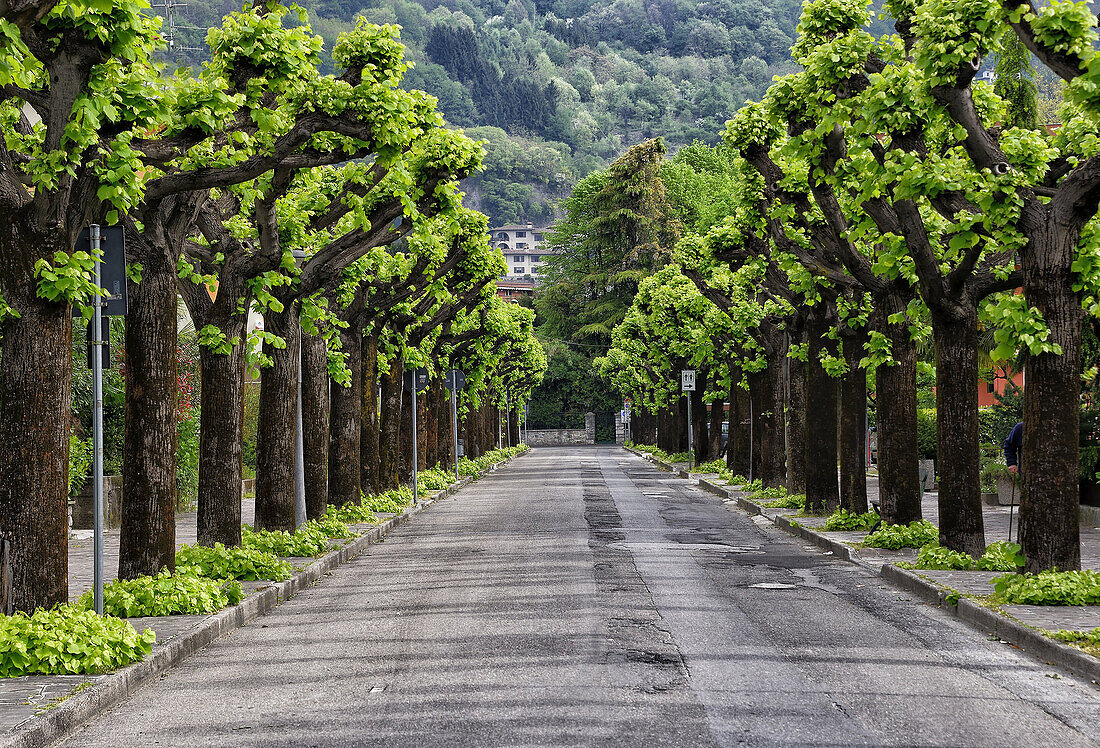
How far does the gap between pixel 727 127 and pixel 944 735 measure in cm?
1472

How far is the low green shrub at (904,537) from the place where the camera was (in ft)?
58.2

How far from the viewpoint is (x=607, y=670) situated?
9.12 m

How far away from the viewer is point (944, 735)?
7129mm

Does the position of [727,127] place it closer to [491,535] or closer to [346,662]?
[491,535]

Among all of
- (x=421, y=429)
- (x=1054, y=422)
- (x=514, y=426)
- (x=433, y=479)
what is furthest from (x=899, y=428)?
(x=514, y=426)

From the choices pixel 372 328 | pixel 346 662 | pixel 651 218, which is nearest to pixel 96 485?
pixel 346 662

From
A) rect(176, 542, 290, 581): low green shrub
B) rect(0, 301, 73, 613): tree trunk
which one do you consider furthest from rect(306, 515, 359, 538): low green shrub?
rect(0, 301, 73, 613): tree trunk

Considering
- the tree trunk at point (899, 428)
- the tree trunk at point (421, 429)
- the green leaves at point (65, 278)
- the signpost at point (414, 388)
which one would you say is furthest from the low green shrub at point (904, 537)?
the tree trunk at point (421, 429)

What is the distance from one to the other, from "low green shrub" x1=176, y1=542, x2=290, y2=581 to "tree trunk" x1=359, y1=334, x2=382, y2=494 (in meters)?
11.9

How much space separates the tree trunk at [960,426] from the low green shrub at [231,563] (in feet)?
27.1

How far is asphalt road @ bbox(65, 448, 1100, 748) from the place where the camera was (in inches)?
290

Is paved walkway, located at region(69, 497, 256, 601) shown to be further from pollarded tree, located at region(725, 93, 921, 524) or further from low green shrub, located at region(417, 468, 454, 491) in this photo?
pollarded tree, located at region(725, 93, 921, 524)

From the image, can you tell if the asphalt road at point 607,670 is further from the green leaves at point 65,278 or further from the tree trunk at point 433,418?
the tree trunk at point 433,418

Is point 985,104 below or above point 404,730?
above
